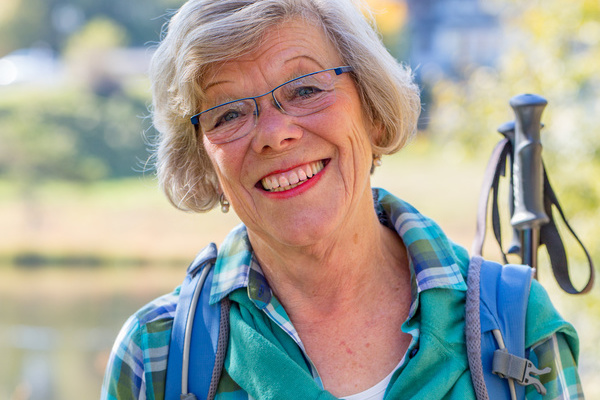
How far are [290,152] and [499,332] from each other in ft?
1.81

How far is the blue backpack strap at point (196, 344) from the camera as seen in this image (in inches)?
57.8

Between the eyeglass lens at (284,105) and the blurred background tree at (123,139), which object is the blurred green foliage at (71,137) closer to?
the blurred background tree at (123,139)

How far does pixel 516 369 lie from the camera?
135 centimetres

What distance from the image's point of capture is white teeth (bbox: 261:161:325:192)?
151cm

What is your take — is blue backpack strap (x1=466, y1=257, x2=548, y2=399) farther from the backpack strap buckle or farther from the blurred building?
the blurred building

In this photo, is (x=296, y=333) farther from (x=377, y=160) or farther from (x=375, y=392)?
(x=377, y=160)

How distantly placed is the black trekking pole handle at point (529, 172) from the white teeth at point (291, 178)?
1.64 ft

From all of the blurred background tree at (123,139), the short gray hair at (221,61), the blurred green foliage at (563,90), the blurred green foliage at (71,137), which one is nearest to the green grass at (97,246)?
the blurred background tree at (123,139)

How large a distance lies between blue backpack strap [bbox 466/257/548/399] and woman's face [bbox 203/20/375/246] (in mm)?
330

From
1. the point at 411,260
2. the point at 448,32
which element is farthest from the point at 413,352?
the point at 448,32

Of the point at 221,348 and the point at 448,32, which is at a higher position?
the point at 448,32

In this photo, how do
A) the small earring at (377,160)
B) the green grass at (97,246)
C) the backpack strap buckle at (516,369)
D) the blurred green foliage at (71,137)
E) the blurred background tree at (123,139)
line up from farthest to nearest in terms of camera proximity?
the blurred green foliage at (71,137) < the green grass at (97,246) < the blurred background tree at (123,139) < the small earring at (377,160) < the backpack strap buckle at (516,369)

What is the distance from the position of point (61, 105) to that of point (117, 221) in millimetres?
5894

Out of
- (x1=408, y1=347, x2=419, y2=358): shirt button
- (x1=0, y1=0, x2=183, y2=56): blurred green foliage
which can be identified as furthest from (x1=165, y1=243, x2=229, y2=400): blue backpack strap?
(x1=0, y1=0, x2=183, y2=56): blurred green foliage
